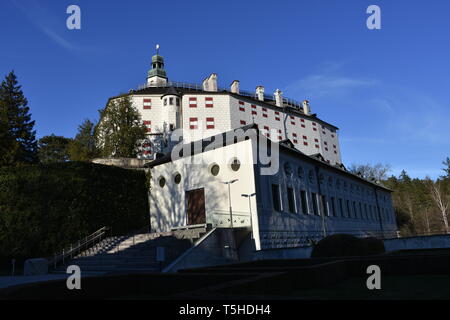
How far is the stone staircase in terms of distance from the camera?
1742cm

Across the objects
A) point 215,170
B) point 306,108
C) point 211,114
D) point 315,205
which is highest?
point 306,108

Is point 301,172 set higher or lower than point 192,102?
lower

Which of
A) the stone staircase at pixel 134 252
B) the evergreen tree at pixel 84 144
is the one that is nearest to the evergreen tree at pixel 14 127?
the evergreen tree at pixel 84 144

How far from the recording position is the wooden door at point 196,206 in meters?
24.9

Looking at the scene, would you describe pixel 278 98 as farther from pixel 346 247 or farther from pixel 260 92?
pixel 346 247

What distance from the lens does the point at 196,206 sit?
25.4 metres

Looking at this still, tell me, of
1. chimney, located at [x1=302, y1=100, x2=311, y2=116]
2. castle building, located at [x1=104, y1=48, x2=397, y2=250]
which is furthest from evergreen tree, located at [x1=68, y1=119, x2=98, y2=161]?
chimney, located at [x1=302, y1=100, x2=311, y2=116]

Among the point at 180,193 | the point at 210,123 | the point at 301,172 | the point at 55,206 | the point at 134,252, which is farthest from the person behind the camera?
the point at 210,123

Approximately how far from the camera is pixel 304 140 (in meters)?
64.8

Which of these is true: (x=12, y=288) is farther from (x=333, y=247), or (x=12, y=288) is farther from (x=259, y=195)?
(x=259, y=195)

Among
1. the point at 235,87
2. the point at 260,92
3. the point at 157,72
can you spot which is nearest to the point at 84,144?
the point at 157,72

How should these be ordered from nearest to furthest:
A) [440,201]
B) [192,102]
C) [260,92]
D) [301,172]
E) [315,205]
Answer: [301,172], [315,205], [440,201], [192,102], [260,92]

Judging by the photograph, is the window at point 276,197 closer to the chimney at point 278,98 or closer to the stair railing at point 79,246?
the stair railing at point 79,246

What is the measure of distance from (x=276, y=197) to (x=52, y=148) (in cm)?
5813
